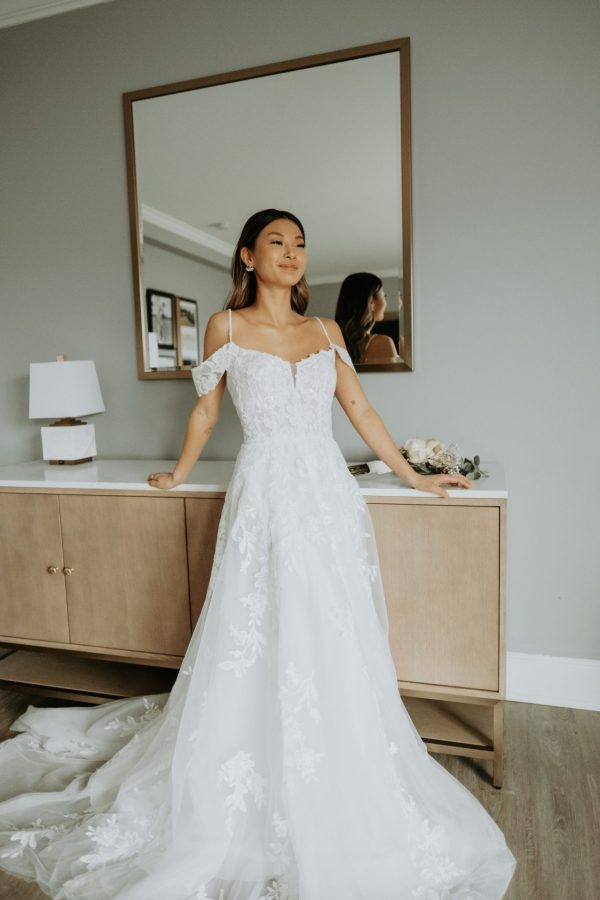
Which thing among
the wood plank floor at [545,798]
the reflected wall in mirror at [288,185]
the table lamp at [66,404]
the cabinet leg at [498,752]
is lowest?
the wood plank floor at [545,798]

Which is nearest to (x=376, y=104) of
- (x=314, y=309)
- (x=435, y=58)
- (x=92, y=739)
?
(x=435, y=58)

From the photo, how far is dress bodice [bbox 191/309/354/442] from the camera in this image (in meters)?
1.87

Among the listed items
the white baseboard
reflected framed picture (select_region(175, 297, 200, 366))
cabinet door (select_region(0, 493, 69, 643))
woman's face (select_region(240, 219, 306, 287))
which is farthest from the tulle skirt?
reflected framed picture (select_region(175, 297, 200, 366))

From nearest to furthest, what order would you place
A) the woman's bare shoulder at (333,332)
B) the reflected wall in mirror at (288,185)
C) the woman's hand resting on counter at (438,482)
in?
the woman's hand resting on counter at (438,482)
the woman's bare shoulder at (333,332)
the reflected wall in mirror at (288,185)

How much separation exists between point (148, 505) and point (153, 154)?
4.92ft

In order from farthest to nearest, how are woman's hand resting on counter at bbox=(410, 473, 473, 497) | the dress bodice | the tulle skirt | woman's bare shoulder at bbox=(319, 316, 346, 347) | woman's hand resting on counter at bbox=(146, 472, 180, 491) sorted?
woman's hand resting on counter at bbox=(146, 472, 180, 491)
woman's bare shoulder at bbox=(319, 316, 346, 347)
woman's hand resting on counter at bbox=(410, 473, 473, 497)
the dress bodice
the tulle skirt

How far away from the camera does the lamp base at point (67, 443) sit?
2.72m

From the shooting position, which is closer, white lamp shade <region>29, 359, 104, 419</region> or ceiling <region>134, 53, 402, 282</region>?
ceiling <region>134, 53, 402, 282</region>

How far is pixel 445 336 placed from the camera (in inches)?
97.0

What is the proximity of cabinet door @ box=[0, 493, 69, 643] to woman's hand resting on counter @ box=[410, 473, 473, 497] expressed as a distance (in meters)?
1.33

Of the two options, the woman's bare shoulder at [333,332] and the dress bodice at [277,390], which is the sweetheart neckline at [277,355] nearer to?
the dress bodice at [277,390]

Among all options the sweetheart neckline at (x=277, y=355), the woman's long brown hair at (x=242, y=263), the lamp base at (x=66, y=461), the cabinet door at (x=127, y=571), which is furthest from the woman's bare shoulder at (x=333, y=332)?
the lamp base at (x=66, y=461)

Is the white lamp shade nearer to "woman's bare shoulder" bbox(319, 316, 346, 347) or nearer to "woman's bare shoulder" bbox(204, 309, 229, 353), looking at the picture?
"woman's bare shoulder" bbox(204, 309, 229, 353)

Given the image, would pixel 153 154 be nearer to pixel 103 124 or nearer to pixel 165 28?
pixel 103 124
